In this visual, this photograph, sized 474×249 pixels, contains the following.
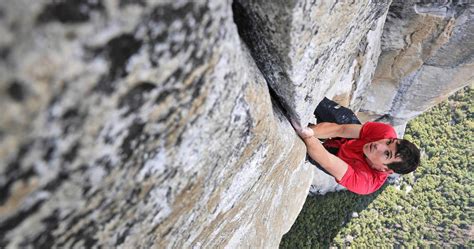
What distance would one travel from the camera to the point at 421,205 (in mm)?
11711

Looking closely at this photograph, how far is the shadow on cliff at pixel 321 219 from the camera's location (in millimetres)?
9477

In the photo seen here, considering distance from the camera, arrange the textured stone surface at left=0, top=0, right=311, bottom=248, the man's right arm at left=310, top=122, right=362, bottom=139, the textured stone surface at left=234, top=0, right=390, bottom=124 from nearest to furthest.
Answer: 1. the textured stone surface at left=0, top=0, right=311, bottom=248
2. the textured stone surface at left=234, top=0, right=390, bottom=124
3. the man's right arm at left=310, top=122, right=362, bottom=139

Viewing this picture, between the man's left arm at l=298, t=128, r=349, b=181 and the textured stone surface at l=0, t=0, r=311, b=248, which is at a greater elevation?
the textured stone surface at l=0, t=0, r=311, b=248

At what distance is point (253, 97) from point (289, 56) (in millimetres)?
291

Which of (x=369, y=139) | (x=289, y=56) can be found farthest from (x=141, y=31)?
(x=369, y=139)

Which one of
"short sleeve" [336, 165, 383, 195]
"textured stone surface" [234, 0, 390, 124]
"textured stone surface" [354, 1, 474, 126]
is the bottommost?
"textured stone surface" [354, 1, 474, 126]

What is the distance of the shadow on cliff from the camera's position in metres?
9.48

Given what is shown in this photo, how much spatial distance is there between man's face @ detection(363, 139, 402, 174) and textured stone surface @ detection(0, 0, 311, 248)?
1.62 meters

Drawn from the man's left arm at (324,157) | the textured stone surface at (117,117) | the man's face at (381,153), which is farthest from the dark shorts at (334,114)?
the textured stone surface at (117,117)

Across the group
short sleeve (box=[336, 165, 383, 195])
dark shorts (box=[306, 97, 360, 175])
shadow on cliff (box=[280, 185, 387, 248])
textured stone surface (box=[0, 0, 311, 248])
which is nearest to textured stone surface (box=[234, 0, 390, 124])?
textured stone surface (box=[0, 0, 311, 248])

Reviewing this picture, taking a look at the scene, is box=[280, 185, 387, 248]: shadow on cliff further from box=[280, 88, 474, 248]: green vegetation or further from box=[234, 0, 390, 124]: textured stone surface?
box=[234, 0, 390, 124]: textured stone surface

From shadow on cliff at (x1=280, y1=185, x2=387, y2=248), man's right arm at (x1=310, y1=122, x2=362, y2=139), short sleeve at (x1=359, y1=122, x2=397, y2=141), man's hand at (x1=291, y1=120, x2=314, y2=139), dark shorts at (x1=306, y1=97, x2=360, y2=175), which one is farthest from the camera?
shadow on cliff at (x1=280, y1=185, x2=387, y2=248)

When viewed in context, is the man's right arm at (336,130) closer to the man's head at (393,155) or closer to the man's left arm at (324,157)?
the man's head at (393,155)

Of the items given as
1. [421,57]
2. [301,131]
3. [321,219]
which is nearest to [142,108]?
[301,131]
